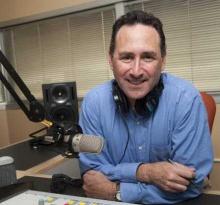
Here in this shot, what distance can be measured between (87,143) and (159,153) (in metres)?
0.56

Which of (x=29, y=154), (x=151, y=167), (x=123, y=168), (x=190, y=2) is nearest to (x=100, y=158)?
(x=123, y=168)

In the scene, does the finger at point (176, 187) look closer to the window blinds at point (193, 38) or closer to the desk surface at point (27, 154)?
the desk surface at point (27, 154)

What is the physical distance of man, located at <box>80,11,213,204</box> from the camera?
1124 mm

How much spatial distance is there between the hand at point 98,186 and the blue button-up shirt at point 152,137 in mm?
32

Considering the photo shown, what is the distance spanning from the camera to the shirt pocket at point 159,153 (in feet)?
4.24

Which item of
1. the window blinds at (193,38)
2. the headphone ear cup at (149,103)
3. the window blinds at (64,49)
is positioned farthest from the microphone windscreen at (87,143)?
the window blinds at (64,49)

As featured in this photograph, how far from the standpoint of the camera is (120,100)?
4.25 feet

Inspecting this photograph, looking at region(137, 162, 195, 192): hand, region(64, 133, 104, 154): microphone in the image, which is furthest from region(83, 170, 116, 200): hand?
region(64, 133, 104, 154): microphone

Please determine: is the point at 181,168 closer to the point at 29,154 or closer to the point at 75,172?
the point at 75,172

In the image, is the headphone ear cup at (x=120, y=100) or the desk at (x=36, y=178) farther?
the headphone ear cup at (x=120, y=100)

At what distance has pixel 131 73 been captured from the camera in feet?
3.96

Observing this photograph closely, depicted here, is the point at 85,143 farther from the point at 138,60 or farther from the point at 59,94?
the point at 59,94

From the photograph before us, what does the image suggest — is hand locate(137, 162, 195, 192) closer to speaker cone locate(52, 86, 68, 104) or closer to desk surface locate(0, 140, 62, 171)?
desk surface locate(0, 140, 62, 171)

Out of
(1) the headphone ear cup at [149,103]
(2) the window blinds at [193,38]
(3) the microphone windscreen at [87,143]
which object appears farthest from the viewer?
(2) the window blinds at [193,38]
